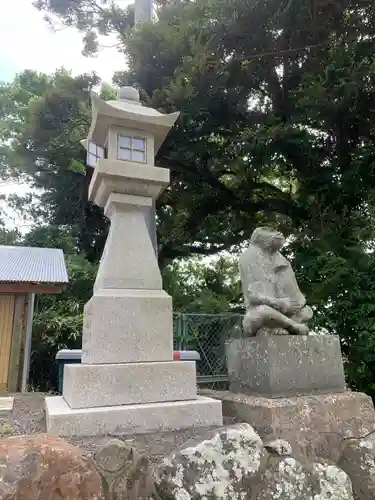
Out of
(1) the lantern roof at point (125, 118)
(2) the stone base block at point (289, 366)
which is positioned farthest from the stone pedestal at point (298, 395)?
(1) the lantern roof at point (125, 118)

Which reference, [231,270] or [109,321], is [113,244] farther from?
[231,270]

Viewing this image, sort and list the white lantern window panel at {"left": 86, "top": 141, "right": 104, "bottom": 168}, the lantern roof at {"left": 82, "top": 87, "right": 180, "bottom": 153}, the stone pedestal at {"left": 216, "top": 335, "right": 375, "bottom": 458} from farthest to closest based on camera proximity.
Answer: the white lantern window panel at {"left": 86, "top": 141, "right": 104, "bottom": 168}, the lantern roof at {"left": 82, "top": 87, "right": 180, "bottom": 153}, the stone pedestal at {"left": 216, "top": 335, "right": 375, "bottom": 458}

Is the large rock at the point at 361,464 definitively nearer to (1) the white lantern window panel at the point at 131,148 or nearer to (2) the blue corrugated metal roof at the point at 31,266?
(1) the white lantern window panel at the point at 131,148

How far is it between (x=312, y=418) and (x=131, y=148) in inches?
95.7

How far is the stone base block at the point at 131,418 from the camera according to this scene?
2254 millimetres

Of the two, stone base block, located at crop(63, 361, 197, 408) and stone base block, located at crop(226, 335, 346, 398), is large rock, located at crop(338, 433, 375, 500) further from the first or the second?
stone base block, located at crop(63, 361, 197, 408)

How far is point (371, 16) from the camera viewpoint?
21.3ft

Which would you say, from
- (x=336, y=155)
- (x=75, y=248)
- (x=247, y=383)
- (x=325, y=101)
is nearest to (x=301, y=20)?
(x=325, y=101)

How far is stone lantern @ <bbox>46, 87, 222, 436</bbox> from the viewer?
2410 millimetres

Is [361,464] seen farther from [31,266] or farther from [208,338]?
[31,266]

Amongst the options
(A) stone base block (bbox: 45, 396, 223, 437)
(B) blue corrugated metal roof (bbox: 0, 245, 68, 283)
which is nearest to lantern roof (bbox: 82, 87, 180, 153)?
(A) stone base block (bbox: 45, 396, 223, 437)

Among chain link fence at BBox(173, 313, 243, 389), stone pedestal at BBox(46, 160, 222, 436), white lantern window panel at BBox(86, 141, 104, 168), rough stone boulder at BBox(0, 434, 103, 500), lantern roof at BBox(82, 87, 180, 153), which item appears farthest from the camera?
chain link fence at BBox(173, 313, 243, 389)

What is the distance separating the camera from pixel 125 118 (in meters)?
3.08

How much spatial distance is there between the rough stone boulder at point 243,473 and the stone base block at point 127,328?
2.78ft
